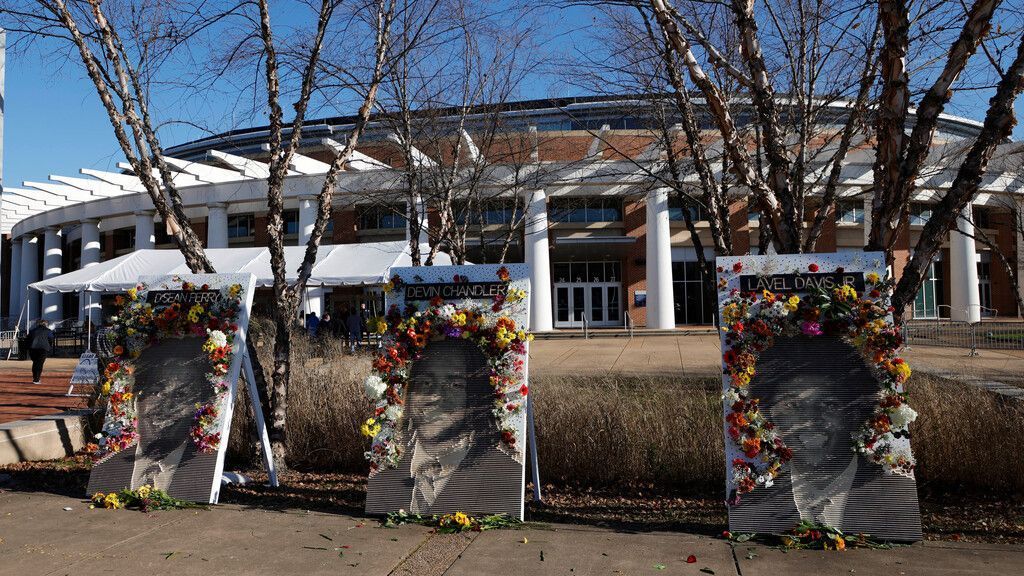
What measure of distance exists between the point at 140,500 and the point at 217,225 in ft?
99.4

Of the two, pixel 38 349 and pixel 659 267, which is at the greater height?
pixel 659 267

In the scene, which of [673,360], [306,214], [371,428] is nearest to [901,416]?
[371,428]

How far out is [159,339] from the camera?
21.7 feet

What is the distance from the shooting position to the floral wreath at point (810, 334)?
4.95 meters

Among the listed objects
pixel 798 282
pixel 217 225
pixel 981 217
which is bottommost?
pixel 798 282

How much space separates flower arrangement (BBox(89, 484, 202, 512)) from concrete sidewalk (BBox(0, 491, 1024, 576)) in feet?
1.12

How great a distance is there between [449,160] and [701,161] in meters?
7.37

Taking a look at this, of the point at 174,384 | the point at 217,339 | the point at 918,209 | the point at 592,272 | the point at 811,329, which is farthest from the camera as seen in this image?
the point at 592,272

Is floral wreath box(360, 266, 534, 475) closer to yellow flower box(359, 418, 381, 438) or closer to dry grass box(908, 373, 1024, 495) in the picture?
yellow flower box(359, 418, 381, 438)

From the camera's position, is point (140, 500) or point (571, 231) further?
point (571, 231)

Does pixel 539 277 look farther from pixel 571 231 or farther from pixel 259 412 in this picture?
pixel 259 412

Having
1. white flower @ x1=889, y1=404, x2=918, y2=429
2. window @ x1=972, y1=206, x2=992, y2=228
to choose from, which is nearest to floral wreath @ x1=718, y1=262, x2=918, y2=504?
white flower @ x1=889, y1=404, x2=918, y2=429

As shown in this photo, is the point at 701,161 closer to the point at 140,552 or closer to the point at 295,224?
the point at 140,552

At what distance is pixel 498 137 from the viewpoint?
13508mm
